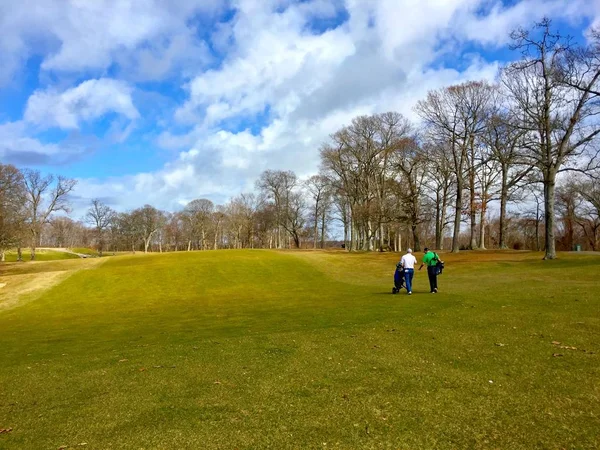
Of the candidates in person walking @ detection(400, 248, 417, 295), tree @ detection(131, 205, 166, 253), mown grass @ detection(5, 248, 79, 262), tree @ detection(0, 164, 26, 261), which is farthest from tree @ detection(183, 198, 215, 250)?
person walking @ detection(400, 248, 417, 295)

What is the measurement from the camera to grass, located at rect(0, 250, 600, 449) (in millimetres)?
5113

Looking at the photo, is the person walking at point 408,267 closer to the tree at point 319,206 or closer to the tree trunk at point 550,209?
the tree trunk at point 550,209

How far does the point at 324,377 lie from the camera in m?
7.29

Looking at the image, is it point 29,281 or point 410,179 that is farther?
point 410,179

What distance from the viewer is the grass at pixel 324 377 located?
16.8ft

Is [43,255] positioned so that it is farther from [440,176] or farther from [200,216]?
[440,176]

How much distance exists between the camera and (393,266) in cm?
3784

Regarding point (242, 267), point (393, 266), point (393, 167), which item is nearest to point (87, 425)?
point (242, 267)

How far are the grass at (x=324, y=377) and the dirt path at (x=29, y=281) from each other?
11.2 m

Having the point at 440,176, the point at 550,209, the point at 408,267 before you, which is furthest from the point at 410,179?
the point at 408,267

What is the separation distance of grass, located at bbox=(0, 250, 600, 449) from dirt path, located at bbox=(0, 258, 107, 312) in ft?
36.6

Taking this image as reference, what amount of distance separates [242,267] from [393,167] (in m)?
30.2

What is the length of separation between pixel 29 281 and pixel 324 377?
108ft

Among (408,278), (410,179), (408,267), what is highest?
(410,179)
